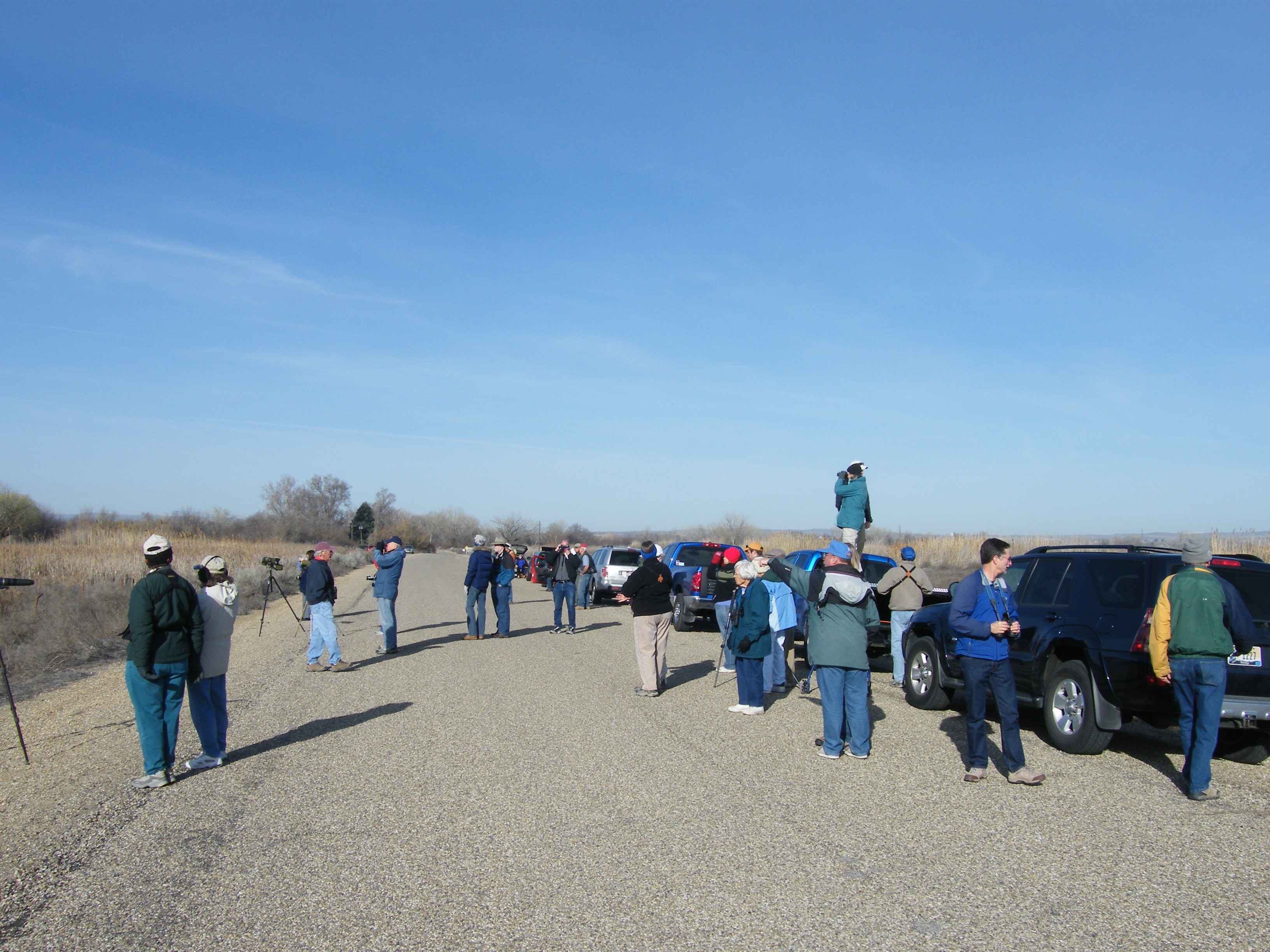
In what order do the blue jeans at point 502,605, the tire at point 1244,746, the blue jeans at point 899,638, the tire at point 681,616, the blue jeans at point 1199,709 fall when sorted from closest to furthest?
the blue jeans at point 1199,709 < the tire at point 1244,746 < the blue jeans at point 899,638 < the blue jeans at point 502,605 < the tire at point 681,616

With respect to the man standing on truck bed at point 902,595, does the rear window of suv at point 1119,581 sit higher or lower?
higher

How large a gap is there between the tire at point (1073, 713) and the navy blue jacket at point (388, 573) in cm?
968

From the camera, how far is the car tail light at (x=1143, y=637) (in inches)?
280

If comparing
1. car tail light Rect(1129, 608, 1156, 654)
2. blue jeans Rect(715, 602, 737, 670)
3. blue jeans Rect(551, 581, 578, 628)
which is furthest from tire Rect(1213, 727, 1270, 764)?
blue jeans Rect(551, 581, 578, 628)

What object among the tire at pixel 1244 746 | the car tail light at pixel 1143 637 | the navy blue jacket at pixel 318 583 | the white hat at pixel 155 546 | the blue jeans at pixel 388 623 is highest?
the white hat at pixel 155 546

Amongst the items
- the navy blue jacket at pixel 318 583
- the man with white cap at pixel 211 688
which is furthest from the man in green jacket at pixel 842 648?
the navy blue jacket at pixel 318 583

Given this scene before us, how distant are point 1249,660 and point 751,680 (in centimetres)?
457

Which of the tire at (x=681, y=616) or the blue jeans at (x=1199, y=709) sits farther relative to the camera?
the tire at (x=681, y=616)

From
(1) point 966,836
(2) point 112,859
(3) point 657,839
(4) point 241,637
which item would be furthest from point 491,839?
(4) point 241,637

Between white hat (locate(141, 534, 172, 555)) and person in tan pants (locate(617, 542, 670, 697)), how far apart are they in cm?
505

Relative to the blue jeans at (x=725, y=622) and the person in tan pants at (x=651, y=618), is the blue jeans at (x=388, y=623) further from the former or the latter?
the blue jeans at (x=725, y=622)

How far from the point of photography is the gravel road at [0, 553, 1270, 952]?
4246 millimetres

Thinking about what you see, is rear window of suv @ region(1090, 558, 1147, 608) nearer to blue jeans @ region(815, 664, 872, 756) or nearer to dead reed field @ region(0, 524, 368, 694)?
blue jeans @ region(815, 664, 872, 756)

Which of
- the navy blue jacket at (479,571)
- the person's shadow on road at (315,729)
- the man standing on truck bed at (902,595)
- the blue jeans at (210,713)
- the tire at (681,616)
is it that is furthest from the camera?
the tire at (681,616)
